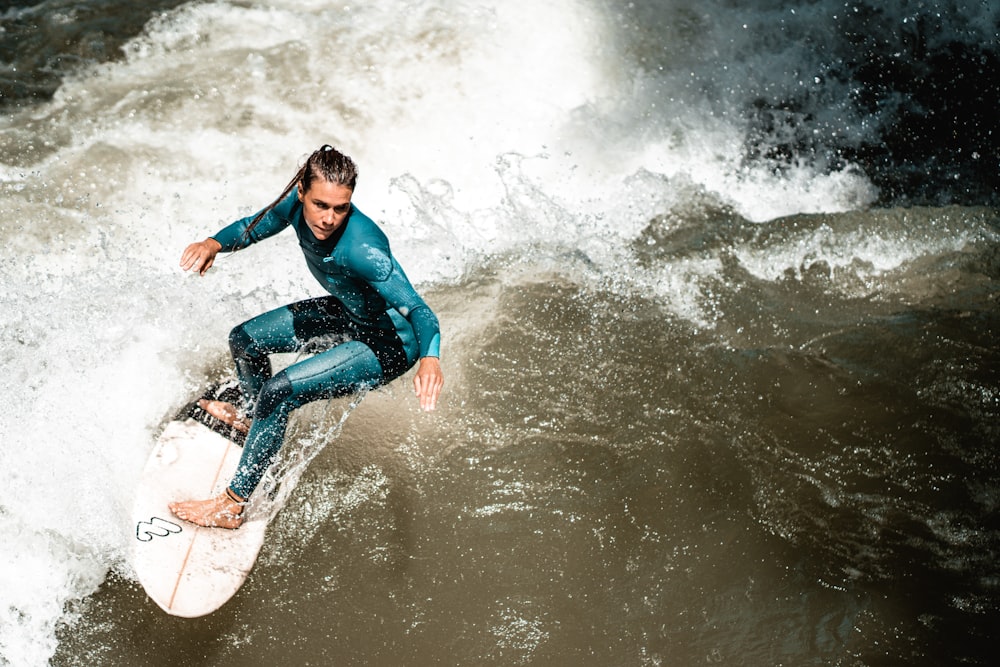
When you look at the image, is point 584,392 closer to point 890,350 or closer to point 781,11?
point 890,350

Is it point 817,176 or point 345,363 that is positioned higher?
point 345,363

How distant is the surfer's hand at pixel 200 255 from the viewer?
3.12m

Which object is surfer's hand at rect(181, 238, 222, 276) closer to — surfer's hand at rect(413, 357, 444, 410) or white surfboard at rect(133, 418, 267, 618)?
surfer's hand at rect(413, 357, 444, 410)

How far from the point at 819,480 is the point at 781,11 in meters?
4.75

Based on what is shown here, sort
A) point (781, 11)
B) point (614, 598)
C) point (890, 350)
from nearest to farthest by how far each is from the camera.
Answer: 1. point (614, 598)
2. point (890, 350)
3. point (781, 11)

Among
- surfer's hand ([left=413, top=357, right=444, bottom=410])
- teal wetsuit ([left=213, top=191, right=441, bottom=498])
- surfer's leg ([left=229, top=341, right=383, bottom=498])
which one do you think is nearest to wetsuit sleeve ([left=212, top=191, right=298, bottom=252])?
teal wetsuit ([left=213, top=191, right=441, bottom=498])

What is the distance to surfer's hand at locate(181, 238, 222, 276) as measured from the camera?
10.2 feet

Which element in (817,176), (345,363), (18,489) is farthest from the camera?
(817,176)

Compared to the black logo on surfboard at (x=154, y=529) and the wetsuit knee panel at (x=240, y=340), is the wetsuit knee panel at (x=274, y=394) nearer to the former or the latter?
the wetsuit knee panel at (x=240, y=340)

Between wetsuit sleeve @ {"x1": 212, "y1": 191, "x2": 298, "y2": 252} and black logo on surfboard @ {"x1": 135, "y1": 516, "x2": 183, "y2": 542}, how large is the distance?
51.6 inches

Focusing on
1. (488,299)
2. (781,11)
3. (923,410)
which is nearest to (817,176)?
(781,11)

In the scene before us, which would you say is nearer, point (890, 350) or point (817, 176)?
point (890, 350)

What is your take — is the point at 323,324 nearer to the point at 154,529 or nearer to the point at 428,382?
the point at 428,382

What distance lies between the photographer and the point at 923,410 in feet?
13.6
